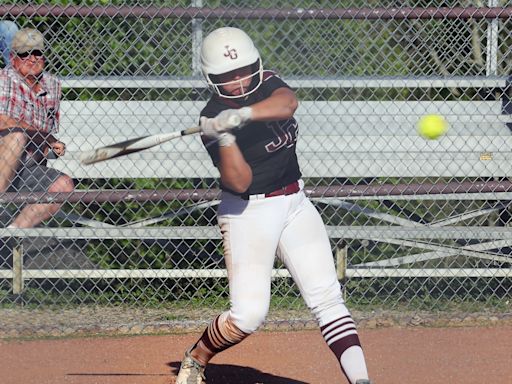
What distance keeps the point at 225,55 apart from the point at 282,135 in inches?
17.0

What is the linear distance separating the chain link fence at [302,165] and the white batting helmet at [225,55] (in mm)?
2309

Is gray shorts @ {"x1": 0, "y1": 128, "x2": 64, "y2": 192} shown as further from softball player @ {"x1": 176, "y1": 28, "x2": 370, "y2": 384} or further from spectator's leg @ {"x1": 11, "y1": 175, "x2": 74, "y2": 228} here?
softball player @ {"x1": 176, "y1": 28, "x2": 370, "y2": 384}

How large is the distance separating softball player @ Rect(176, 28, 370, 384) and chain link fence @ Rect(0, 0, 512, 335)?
2040mm

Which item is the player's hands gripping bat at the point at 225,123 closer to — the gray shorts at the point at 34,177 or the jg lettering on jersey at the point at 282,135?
the jg lettering on jersey at the point at 282,135

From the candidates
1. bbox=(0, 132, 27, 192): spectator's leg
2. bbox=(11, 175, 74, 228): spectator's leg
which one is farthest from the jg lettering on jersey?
bbox=(0, 132, 27, 192): spectator's leg

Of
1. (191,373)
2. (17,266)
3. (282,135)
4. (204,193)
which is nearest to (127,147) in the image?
(282,135)

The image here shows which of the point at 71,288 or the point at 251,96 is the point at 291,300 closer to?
the point at 71,288

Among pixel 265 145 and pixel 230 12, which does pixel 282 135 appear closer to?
pixel 265 145

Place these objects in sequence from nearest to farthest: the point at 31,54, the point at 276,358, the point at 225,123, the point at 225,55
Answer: the point at 225,123
the point at 225,55
the point at 276,358
the point at 31,54

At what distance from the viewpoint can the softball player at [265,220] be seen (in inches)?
158

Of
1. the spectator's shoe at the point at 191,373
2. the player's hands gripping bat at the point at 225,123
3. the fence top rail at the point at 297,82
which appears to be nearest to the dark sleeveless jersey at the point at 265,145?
the player's hands gripping bat at the point at 225,123

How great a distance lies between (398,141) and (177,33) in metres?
1.65

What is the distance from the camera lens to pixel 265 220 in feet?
13.5

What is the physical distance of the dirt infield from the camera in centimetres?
504
